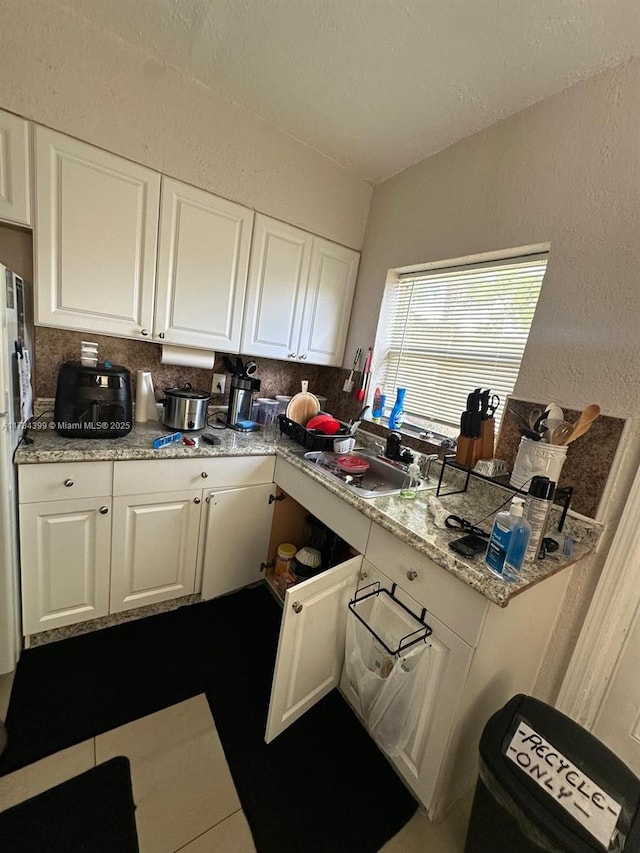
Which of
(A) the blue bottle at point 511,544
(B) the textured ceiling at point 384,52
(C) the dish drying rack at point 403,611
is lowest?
(C) the dish drying rack at point 403,611

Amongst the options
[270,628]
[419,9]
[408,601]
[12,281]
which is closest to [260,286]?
[12,281]

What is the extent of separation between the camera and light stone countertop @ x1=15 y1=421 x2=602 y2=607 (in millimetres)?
945

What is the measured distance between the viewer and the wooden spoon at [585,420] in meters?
1.10

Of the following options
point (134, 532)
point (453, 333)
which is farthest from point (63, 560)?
point (453, 333)

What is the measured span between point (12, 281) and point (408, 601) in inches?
68.6

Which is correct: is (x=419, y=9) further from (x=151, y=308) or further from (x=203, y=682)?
(x=203, y=682)

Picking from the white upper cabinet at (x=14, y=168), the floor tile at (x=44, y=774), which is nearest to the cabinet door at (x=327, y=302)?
the white upper cabinet at (x=14, y=168)

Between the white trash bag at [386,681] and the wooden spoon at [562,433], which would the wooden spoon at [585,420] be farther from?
the white trash bag at [386,681]

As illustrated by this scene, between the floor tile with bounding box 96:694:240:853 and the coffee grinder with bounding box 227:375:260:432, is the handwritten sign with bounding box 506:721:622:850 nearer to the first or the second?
Result: the floor tile with bounding box 96:694:240:853

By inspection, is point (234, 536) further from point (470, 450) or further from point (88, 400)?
point (470, 450)

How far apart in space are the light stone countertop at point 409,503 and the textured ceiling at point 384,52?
1501mm

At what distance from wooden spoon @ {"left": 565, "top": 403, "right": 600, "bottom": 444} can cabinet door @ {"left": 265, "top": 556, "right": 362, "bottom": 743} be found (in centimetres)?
85

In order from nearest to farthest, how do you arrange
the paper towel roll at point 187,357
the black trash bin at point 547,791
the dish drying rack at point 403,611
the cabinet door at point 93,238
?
1. the black trash bin at point 547,791
2. the dish drying rack at point 403,611
3. the cabinet door at point 93,238
4. the paper towel roll at point 187,357

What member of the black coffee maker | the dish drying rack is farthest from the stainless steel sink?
the black coffee maker
